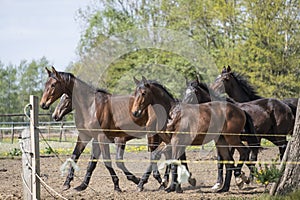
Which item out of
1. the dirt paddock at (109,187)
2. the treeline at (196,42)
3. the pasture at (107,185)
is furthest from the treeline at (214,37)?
the dirt paddock at (109,187)

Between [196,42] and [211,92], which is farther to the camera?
[196,42]

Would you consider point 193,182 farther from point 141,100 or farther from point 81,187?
point 81,187

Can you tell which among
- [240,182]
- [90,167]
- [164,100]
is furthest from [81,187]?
[240,182]

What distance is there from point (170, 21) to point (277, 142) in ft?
54.5

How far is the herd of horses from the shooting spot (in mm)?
9586

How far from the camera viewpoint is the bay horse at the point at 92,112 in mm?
10188

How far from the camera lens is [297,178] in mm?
7207

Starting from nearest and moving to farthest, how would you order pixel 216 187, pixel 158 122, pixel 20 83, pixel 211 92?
pixel 216 187
pixel 158 122
pixel 211 92
pixel 20 83

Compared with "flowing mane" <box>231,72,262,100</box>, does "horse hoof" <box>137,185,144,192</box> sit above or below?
below

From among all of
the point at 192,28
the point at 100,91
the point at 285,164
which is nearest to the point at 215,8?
the point at 192,28

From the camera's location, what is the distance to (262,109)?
38.0 ft

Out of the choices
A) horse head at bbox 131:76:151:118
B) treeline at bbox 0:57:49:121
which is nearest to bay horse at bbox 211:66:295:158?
horse head at bbox 131:76:151:118

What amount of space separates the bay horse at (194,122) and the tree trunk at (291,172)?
2203 millimetres

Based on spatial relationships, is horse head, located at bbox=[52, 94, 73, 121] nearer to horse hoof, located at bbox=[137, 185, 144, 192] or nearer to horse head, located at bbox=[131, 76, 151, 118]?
horse head, located at bbox=[131, 76, 151, 118]
